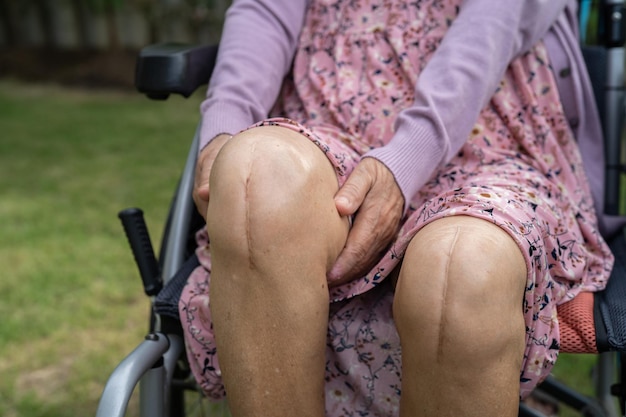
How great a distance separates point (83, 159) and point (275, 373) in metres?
3.17

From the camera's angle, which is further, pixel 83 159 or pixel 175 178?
pixel 83 159

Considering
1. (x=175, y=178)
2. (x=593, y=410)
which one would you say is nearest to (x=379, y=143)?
(x=593, y=410)

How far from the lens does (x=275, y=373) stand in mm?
907

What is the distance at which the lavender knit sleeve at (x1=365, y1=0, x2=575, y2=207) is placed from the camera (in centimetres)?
111

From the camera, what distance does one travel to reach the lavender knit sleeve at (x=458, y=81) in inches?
43.6

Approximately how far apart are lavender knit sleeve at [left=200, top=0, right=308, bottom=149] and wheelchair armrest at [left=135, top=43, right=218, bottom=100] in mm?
48

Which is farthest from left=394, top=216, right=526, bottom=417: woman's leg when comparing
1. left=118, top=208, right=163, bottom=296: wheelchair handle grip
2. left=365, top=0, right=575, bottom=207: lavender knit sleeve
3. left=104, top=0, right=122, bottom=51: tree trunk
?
left=104, top=0, right=122, bottom=51: tree trunk

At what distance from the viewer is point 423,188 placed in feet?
3.83

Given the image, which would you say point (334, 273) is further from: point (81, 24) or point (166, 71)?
point (81, 24)

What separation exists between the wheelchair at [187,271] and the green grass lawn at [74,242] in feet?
1.68

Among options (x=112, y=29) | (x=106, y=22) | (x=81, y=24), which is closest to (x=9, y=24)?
(x=81, y=24)

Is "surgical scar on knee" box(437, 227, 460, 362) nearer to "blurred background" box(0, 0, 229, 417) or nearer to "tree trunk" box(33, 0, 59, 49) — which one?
"blurred background" box(0, 0, 229, 417)

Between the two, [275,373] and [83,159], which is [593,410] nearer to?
[275,373]

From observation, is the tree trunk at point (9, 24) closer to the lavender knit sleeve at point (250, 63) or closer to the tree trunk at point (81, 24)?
the tree trunk at point (81, 24)
